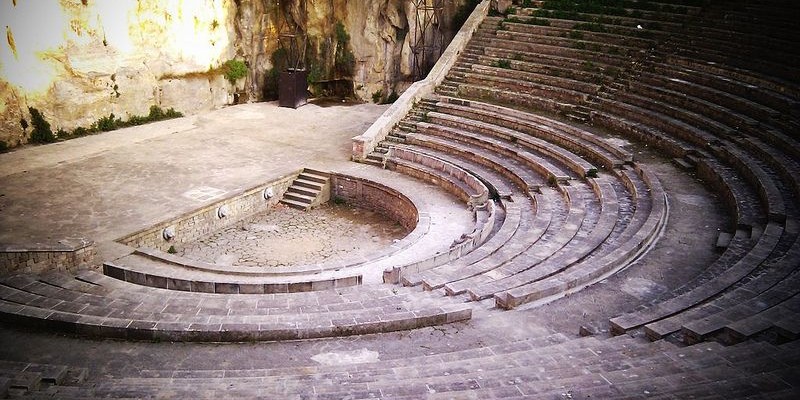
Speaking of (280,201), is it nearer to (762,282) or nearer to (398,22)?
(398,22)

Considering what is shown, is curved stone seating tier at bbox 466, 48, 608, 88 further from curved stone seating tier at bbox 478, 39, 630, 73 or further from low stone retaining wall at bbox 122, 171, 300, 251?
low stone retaining wall at bbox 122, 171, 300, 251

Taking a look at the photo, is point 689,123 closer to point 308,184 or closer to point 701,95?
point 701,95

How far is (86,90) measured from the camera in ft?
56.4

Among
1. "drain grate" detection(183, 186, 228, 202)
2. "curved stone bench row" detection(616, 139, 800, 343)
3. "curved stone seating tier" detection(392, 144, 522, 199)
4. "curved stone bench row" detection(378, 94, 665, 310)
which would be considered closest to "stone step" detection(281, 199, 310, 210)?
"drain grate" detection(183, 186, 228, 202)

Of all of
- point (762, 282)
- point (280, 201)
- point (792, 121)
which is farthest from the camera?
point (280, 201)

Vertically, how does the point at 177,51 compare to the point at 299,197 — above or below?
above

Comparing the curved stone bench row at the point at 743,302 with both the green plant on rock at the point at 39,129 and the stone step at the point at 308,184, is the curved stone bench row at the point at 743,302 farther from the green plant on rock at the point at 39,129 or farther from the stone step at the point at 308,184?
the green plant on rock at the point at 39,129

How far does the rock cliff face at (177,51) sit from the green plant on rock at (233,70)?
0.16 metres

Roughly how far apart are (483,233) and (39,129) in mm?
11896

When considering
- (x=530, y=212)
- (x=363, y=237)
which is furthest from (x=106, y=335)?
(x=530, y=212)

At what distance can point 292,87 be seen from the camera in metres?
20.8

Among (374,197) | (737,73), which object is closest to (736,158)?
(737,73)

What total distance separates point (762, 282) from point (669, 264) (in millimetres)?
1827

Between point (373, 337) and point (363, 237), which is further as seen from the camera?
point (363, 237)
